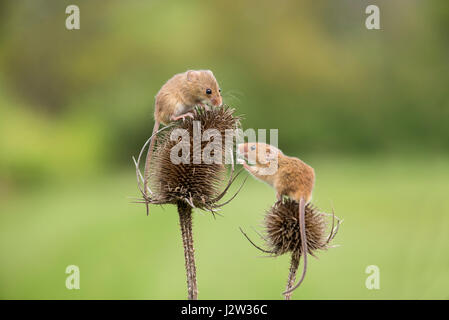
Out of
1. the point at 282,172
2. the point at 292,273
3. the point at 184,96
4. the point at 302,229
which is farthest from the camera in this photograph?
the point at 184,96

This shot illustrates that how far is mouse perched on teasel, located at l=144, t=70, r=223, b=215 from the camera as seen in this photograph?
9.85 feet

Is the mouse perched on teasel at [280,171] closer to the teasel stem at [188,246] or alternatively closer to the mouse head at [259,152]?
the mouse head at [259,152]

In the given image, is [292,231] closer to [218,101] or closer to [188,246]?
[188,246]

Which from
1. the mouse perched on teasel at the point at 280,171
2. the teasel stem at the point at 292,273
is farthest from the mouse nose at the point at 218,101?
the teasel stem at the point at 292,273

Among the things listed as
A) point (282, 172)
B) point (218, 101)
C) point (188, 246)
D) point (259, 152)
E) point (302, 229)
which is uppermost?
point (218, 101)

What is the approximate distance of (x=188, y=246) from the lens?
2.77 metres

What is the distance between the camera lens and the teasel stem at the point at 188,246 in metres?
2.65

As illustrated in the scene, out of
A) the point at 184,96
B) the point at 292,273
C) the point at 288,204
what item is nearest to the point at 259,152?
the point at 288,204

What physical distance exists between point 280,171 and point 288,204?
0.62 feet

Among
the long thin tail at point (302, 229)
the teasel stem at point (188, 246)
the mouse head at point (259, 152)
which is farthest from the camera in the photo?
the mouse head at point (259, 152)

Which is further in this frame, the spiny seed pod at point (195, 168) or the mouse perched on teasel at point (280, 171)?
the spiny seed pod at point (195, 168)

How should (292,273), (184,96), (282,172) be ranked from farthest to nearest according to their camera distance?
1. (184,96)
2. (282,172)
3. (292,273)

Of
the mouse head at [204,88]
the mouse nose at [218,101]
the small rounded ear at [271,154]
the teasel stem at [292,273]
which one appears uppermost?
the mouse head at [204,88]

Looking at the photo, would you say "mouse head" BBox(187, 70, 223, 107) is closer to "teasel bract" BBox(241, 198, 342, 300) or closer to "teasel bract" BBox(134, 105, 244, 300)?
"teasel bract" BBox(134, 105, 244, 300)
